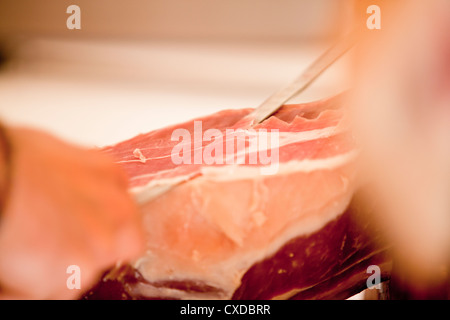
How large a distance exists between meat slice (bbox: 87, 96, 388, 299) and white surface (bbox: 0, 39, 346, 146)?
0.06 meters

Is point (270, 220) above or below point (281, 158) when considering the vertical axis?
below

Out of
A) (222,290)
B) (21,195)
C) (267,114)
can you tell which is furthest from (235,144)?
(21,195)

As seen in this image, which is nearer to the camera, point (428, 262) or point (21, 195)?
point (21, 195)

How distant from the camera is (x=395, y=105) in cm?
80

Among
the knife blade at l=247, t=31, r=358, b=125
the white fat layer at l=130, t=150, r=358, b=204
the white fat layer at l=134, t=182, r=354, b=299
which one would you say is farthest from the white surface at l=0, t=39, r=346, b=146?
the white fat layer at l=134, t=182, r=354, b=299

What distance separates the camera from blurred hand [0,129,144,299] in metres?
0.70

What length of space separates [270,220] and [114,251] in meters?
0.29

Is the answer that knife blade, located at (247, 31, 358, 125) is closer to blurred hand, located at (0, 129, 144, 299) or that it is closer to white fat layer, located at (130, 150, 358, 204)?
white fat layer, located at (130, 150, 358, 204)

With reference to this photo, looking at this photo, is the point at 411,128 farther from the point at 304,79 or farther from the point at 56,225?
the point at 56,225

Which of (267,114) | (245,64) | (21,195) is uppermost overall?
(245,64)

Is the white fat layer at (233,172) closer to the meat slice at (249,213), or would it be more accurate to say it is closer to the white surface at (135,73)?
the meat slice at (249,213)

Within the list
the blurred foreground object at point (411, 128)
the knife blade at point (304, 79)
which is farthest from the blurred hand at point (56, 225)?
the blurred foreground object at point (411, 128)

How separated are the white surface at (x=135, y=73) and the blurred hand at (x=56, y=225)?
0.36 ft

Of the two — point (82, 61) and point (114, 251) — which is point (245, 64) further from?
point (114, 251)
